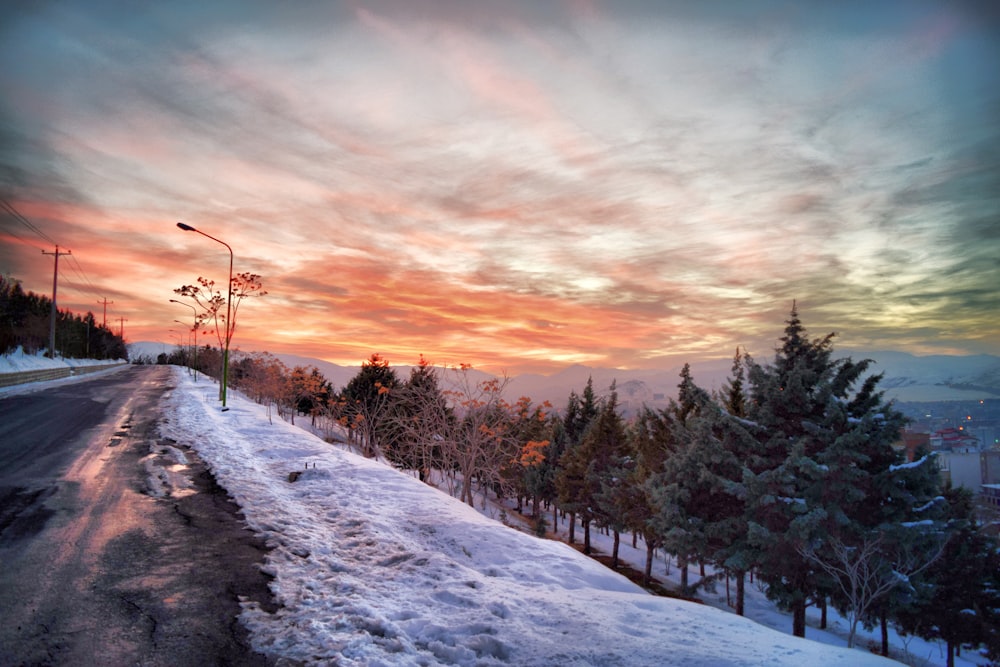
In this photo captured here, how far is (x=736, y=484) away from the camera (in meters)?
19.6

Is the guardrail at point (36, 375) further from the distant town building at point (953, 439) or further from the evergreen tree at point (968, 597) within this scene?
the distant town building at point (953, 439)

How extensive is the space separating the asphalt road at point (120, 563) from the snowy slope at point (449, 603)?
0.38 m

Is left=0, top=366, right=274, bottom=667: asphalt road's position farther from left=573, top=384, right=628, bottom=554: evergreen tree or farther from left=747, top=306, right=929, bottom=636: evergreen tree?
left=573, top=384, right=628, bottom=554: evergreen tree

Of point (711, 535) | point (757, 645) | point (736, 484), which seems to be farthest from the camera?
point (711, 535)

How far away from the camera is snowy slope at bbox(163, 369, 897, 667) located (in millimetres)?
4344

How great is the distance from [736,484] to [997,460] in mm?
180382

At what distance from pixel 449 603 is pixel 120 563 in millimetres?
3755

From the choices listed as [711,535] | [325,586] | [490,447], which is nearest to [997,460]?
[711,535]

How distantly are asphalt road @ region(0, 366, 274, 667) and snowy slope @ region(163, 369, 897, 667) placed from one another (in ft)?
1.26

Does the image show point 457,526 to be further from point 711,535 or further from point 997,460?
point 997,460

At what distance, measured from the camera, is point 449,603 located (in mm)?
5363

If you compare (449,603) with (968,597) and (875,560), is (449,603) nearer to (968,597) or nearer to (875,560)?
(875,560)

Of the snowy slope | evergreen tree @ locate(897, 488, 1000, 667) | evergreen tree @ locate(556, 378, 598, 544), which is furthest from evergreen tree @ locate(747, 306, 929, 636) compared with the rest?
evergreen tree @ locate(556, 378, 598, 544)

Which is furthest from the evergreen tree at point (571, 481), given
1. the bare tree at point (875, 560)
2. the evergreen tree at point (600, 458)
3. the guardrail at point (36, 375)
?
the guardrail at point (36, 375)
